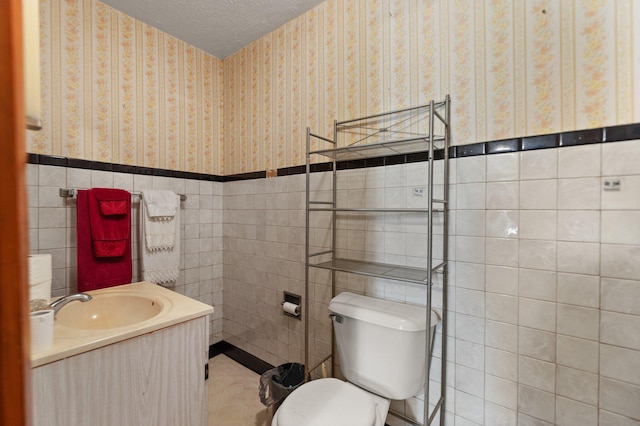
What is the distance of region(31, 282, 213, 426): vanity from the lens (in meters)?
0.88

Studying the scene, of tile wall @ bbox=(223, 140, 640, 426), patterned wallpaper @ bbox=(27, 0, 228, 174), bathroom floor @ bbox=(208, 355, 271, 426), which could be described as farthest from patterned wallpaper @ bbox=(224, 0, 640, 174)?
bathroom floor @ bbox=(208, 355, 271, 426)

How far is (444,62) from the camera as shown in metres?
1.25

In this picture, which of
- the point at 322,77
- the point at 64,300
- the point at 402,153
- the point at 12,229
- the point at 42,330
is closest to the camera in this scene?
the point at 12,229

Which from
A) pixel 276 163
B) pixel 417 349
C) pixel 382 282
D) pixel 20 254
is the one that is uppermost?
pixel 276 163

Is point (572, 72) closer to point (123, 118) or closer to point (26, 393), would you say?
point (26, 393)

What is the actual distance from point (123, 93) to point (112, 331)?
154 centimetres

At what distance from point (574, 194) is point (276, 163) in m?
1.57

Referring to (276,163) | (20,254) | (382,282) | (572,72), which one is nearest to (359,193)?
(382,282)

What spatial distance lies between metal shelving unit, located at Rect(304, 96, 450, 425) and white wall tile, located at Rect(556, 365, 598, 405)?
0.40m

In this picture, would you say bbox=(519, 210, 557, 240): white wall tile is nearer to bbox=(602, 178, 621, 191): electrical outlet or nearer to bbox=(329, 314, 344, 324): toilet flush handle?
bbox=(602, 178, 621, 191): electrical outlet

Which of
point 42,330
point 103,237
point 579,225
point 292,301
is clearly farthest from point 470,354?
point 103,237

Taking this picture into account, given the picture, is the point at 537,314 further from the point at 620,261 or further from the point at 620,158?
the point at 620,158

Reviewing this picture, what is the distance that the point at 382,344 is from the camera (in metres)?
1.18

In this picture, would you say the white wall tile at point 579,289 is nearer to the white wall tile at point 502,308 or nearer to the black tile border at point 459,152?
the white wall tile at point 502,308
